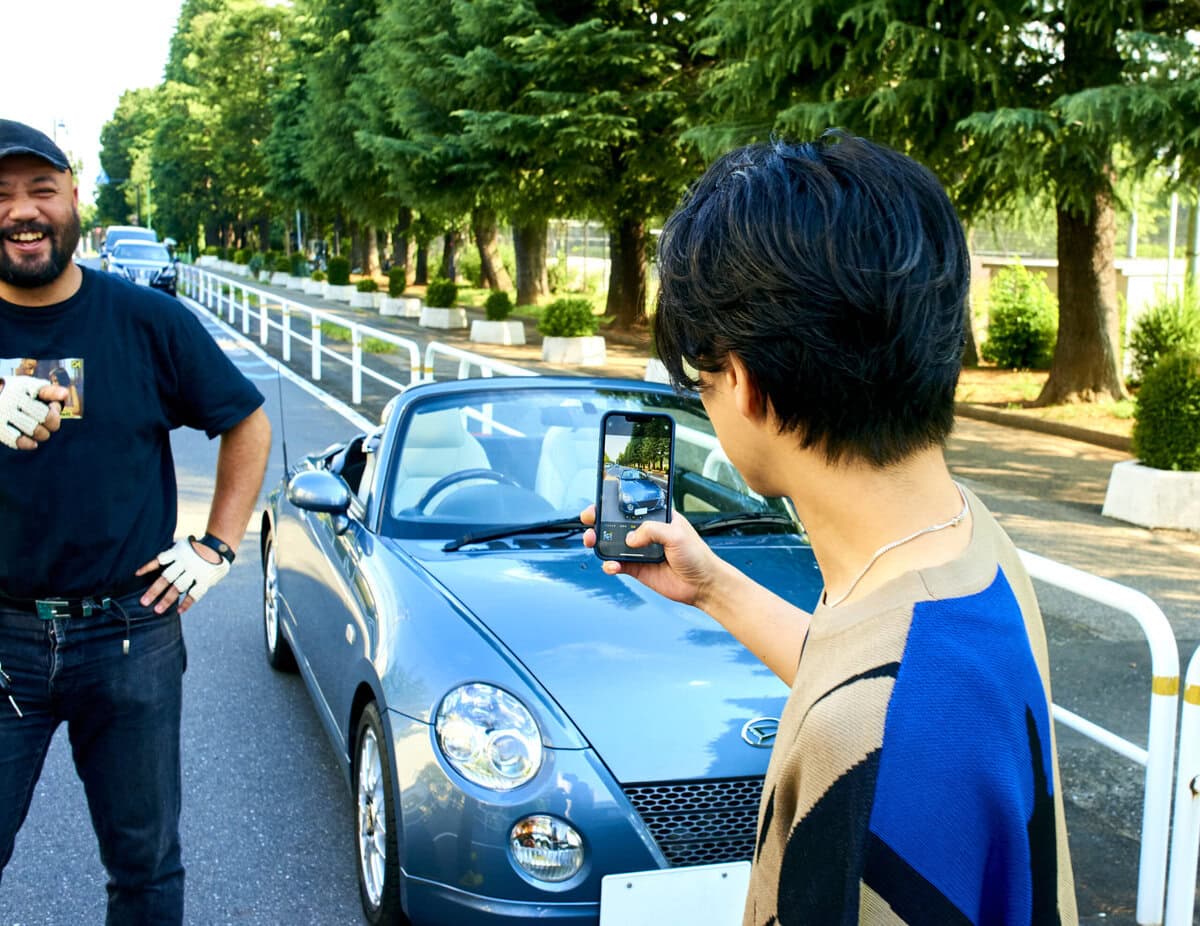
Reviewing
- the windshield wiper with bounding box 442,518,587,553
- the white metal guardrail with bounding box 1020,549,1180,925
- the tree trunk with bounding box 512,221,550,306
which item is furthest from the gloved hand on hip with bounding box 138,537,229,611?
the tree trunk with bounding box 512,221,550,306

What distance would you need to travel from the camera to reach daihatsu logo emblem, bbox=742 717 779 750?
131 inches

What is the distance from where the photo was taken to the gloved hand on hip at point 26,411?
2781 millimetres

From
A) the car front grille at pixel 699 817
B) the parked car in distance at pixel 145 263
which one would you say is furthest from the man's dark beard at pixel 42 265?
the parked car in distance at pixel 145 263

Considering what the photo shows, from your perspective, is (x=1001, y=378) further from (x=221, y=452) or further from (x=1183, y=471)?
(x=221, y=452)

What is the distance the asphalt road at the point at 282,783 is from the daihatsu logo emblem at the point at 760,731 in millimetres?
1263

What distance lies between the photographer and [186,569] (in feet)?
9.95

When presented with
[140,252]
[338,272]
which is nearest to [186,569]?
[140,252]

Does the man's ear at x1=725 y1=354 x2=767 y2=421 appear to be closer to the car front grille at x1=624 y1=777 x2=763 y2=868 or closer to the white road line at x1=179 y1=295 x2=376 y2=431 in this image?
the car front grille at x1=624 y1=777 x2=763 y2=868

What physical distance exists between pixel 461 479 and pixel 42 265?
2.17 meters

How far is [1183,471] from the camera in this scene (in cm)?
1011

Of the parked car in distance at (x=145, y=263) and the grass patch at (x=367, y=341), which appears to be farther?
Result: the parked car in distance at (x=145, y=263)

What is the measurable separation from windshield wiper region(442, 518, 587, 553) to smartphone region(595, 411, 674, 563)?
1.84 m

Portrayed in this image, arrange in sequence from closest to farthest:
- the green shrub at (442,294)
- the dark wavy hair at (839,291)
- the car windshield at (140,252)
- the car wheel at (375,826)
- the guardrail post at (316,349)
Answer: the dark wavy hair at (839,291), the car wheel at (375,826), the guardrail post at (316,349), the green shrub at (442,294), the car windshield at (140,252)

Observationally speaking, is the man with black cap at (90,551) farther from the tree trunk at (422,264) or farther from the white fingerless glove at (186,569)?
the tree trunk at (422,264)
